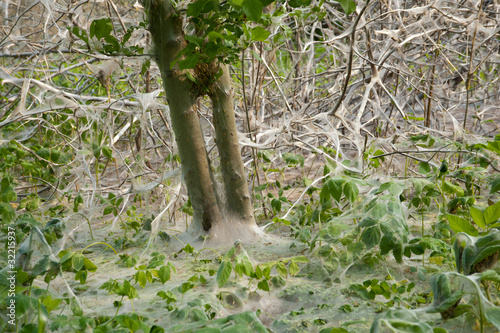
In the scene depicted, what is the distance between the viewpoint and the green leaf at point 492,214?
139 centimetres

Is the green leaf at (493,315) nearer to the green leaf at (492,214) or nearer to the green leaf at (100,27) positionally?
the green leaf at (492,214)

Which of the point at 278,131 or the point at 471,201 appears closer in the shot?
the point at 471,201

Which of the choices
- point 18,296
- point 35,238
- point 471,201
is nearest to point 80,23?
point 35,238

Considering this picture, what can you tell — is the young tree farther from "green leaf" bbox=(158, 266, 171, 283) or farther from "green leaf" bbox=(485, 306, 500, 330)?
"green leaf" bbox=(485, 306, 500, 330)

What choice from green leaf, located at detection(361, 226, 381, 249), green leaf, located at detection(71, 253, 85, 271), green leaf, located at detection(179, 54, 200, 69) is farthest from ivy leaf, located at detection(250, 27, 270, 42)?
green leaf, located at detection(71, 253, 85, 271)

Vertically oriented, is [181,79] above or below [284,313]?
above

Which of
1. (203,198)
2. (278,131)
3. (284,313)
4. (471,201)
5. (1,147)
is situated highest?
(1,147)

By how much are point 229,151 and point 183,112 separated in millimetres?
358

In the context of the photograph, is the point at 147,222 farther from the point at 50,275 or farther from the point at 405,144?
the point at 405,144

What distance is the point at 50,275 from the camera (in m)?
1.55

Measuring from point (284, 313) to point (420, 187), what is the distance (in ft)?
2.91

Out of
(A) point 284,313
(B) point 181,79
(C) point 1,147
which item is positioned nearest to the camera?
(A) point 284,313

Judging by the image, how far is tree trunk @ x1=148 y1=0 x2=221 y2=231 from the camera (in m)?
2.26

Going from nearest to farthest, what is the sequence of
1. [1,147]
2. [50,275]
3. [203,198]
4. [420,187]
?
[50,275]
[420,187]
[203,198]
[1,147]
